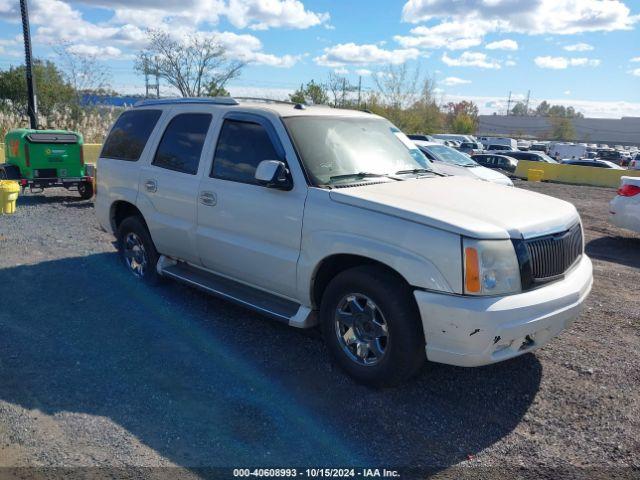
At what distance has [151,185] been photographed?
5.62 m

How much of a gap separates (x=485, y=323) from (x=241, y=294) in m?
2.20

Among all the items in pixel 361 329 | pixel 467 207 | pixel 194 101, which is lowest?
pixel 361 329

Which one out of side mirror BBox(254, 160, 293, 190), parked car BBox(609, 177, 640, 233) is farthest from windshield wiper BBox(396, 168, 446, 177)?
parked car BBox(609, 177, 640, 233)

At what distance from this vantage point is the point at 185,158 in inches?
209

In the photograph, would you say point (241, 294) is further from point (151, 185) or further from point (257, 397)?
point (151, 185)

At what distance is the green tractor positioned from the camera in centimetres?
1131

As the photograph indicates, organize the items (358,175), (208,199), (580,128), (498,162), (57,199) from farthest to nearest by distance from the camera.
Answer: (580,128) < (498,162) < (57,199) < (208,199) < (358,175)

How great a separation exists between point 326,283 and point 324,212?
0.61 meters

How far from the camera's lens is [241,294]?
4.76 metres

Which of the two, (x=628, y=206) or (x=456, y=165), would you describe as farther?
(x=456, y=165)

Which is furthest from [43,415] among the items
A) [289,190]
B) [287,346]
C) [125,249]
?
[125,249]

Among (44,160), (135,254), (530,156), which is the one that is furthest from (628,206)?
(530,156)

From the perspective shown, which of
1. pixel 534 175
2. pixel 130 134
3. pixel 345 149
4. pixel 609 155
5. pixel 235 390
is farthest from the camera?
pixel 609 155

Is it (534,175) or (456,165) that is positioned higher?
(456,165)
